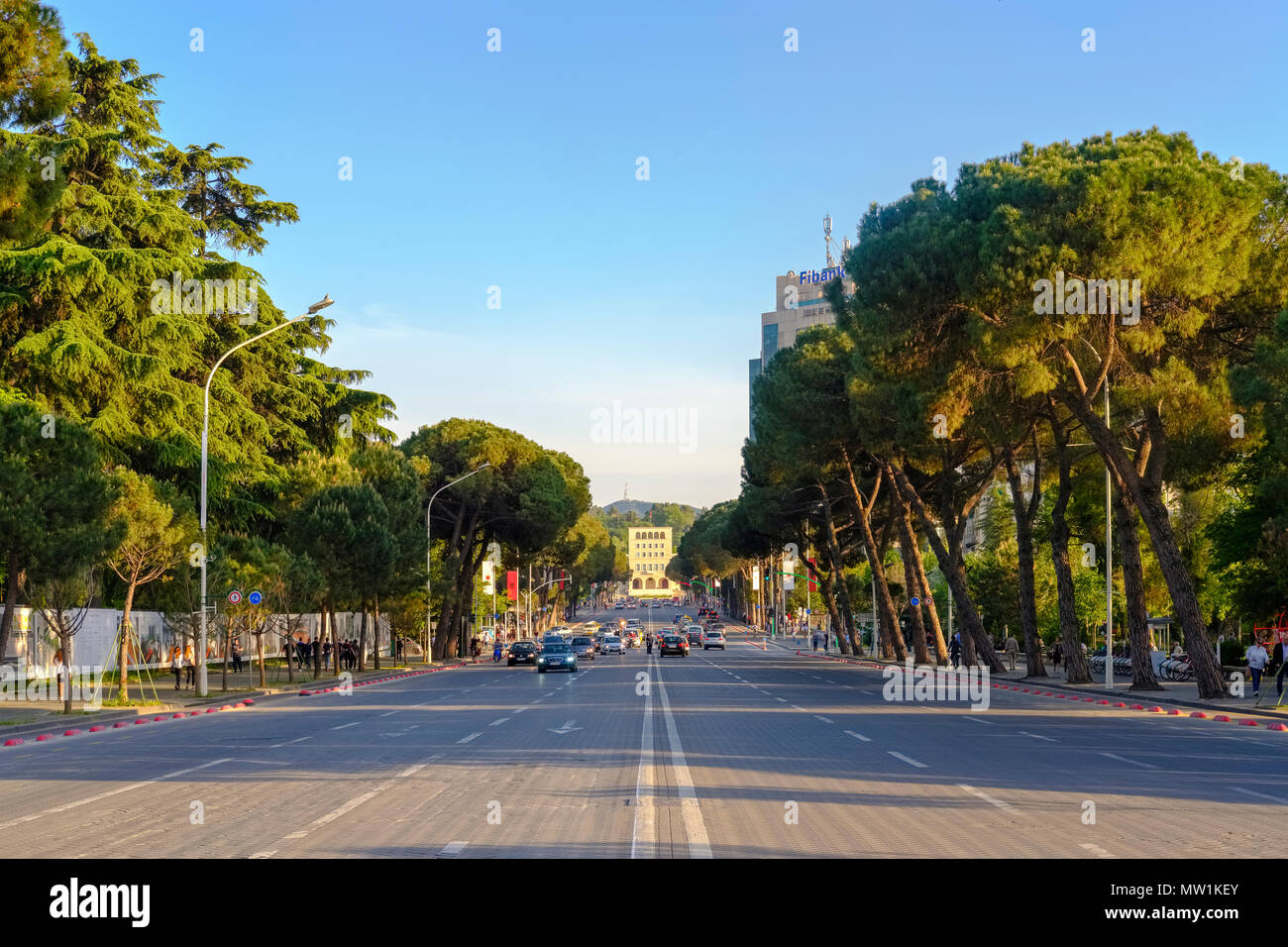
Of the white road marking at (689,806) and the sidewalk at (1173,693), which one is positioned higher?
the white road marking at (689,806)

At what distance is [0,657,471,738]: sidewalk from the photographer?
27556 mm

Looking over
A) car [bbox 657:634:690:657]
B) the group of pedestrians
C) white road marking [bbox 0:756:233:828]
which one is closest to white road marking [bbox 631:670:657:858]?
white road marking [bbox 0:756:233:828]

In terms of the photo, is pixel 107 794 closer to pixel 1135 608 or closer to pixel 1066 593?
pixel 1135 608

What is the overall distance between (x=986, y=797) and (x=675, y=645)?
69849 millimetres

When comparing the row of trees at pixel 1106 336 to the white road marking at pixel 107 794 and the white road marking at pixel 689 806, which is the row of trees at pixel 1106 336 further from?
the white road marking at pixel 107 794

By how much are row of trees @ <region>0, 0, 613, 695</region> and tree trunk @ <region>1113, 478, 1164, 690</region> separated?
27.1 metres

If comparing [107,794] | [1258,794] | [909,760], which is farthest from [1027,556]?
[107,794]

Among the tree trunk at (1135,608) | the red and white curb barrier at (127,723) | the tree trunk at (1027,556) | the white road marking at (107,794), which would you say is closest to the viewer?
the white road marking at (107,794)

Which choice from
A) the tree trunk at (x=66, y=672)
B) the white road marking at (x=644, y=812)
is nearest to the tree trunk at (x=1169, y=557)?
the white road marking at (x=644, y=812)

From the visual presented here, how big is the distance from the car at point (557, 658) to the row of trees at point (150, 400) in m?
7.51

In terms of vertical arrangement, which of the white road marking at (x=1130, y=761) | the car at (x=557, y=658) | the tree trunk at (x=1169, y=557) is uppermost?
the tree trunk at (x=1169, y=557)

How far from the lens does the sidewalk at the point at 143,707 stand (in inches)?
1085

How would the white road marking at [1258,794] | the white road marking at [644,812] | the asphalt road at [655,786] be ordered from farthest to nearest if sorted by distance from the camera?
the white road marking at [1258,794] → the asphalt road at [655,786] → the white road marking at [644,812]
